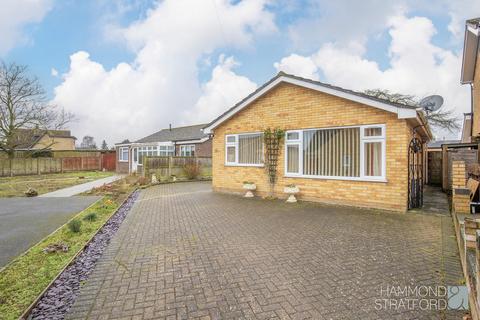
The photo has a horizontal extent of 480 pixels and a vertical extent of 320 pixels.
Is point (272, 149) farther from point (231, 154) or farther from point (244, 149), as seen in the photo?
point (231, 154)

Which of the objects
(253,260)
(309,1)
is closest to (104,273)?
(253,260)

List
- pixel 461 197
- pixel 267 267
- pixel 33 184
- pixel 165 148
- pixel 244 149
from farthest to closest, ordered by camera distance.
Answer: pixel 165 148, pixel 33 184, pixel 244 149, pixel 461 197, pixel 267 267

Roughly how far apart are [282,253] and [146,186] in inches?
508

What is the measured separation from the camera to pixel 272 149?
1089 cm

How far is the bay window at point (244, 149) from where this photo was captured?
11.6 m

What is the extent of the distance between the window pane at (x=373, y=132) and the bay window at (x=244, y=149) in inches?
169

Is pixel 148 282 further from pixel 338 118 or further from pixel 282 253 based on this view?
pixel 338 118

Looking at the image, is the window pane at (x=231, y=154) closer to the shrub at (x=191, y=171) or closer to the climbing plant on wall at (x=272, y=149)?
the climbing plant on wall at (x=272, y=149)

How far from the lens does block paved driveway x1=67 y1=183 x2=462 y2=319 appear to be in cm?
308

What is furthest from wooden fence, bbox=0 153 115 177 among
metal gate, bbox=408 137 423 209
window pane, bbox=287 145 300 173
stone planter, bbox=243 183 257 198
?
metal gate, bbox=408 137 423 209

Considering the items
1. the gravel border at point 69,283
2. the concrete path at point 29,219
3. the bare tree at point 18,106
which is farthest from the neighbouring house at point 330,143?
the bare tree at point 18,106

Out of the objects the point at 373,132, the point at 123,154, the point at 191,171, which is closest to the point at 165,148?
the point at 123,154

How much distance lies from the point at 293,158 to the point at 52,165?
2780 cm

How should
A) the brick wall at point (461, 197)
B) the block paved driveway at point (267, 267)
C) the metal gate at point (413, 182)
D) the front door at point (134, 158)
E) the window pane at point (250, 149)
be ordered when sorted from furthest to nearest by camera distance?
the front door at point (134, 158) < the window pane at point (250, 149) < the metal gate at point (413, 182) < the brick wall at point (461, 197) < the block paved driveway at point (267, 267)
